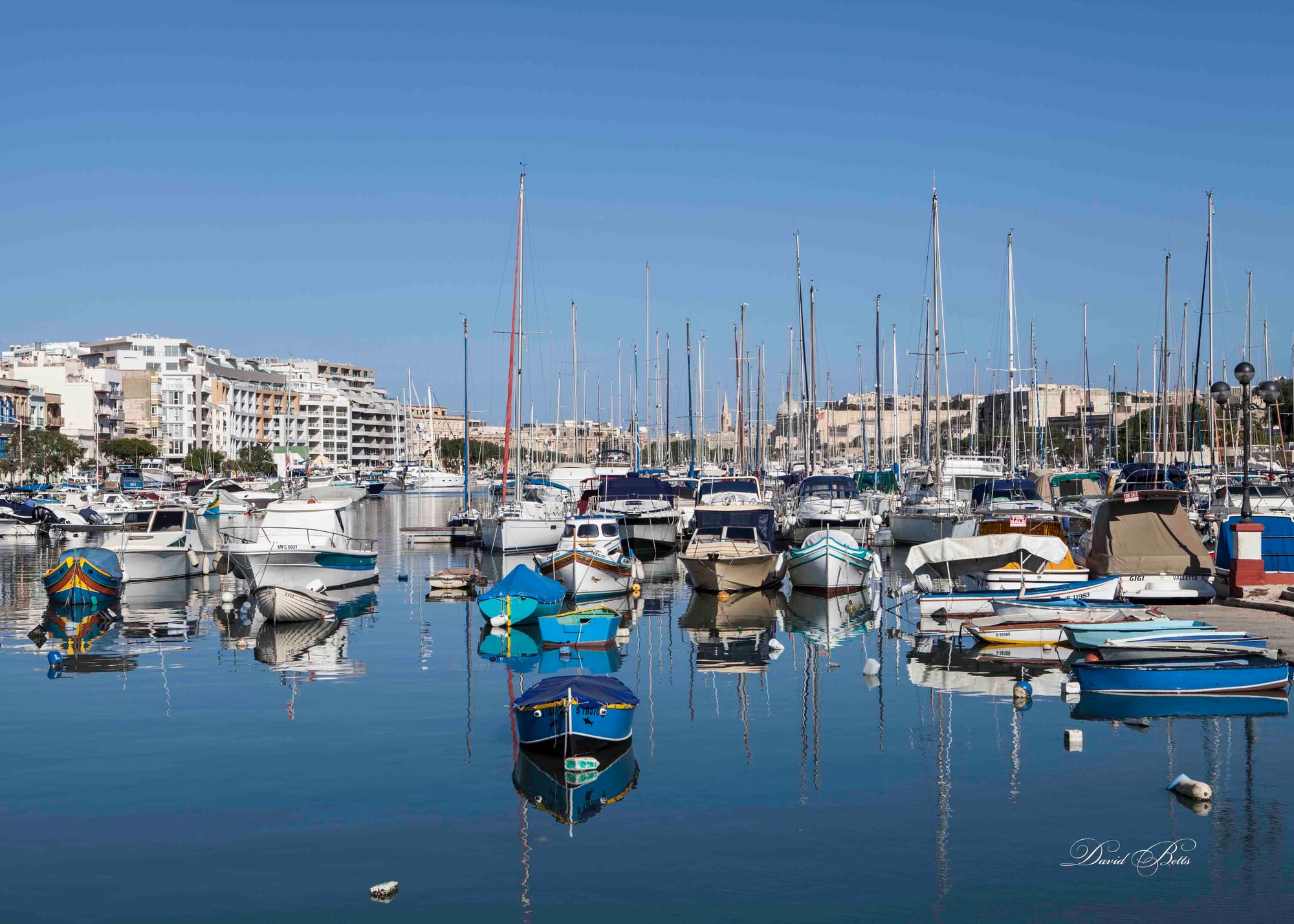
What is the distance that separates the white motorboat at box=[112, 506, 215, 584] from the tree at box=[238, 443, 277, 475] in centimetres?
12698

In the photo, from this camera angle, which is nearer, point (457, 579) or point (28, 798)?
point (28, 798)

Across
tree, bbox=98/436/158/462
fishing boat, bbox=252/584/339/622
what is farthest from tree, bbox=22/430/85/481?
fishing boat, bbox=252/584/339/622

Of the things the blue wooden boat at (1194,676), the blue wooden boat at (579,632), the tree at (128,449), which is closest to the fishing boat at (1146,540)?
the blue wooden boat at (1194,676)

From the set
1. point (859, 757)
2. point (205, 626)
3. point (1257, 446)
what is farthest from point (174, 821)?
point (1257, 446)

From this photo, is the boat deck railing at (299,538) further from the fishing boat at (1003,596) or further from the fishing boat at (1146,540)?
the fishing boat at (1146,540)

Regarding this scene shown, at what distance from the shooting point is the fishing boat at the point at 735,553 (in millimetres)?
37438

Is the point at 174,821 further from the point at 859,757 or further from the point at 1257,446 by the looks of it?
the point at 1257,446

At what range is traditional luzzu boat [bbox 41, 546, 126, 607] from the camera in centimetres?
3547

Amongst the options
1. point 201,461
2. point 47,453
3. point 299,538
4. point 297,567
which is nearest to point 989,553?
point 297,567

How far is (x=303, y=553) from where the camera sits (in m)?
36.7

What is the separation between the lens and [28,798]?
51.9ft

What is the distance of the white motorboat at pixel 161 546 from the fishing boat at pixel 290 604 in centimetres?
1089

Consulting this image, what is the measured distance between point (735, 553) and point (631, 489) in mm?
15722

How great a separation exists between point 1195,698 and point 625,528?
32.9 meters
